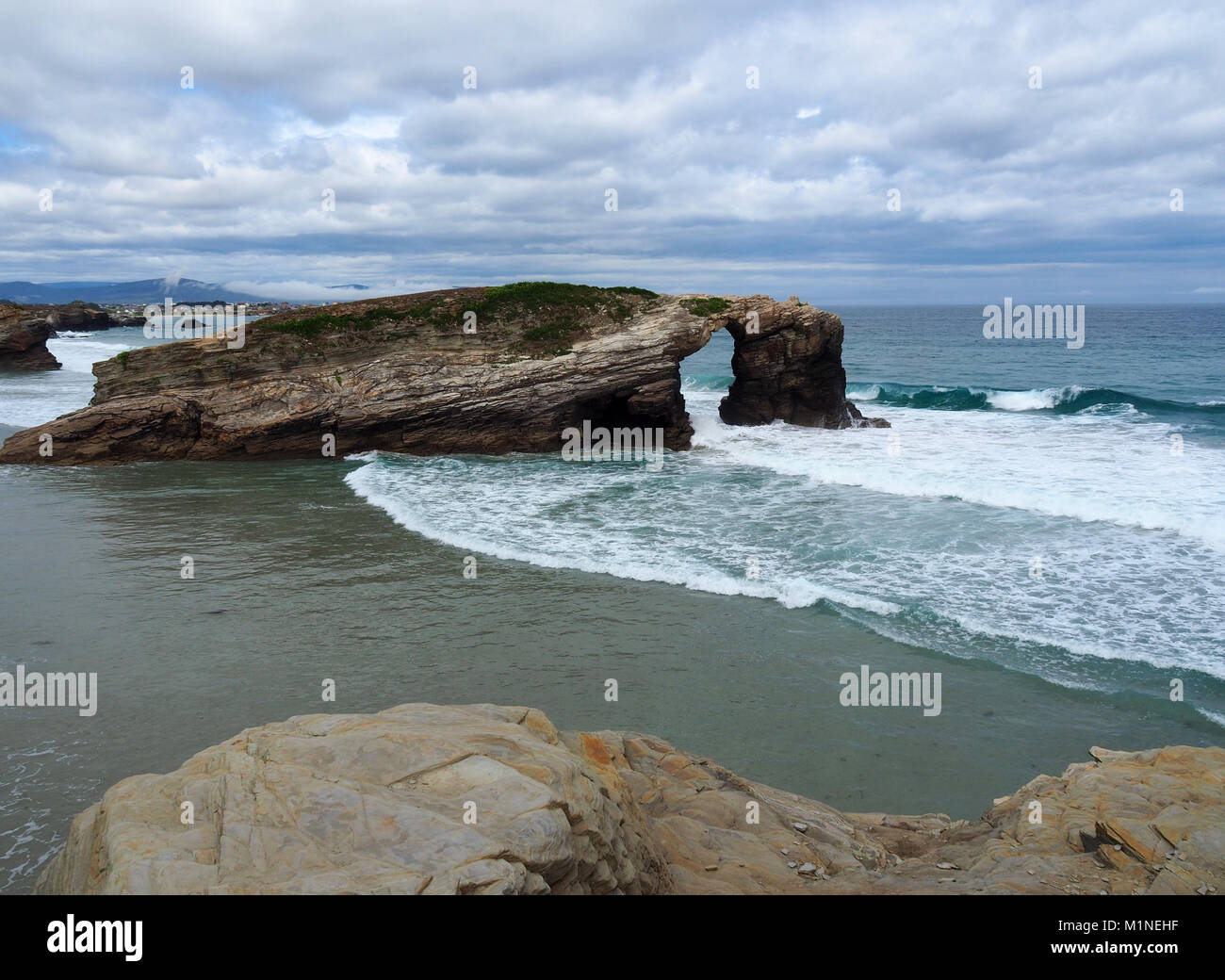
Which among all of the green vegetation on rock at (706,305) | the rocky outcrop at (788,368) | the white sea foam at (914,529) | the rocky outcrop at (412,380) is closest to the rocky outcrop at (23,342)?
the rocky outcrop at (412,380)

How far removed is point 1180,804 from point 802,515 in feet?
40.1

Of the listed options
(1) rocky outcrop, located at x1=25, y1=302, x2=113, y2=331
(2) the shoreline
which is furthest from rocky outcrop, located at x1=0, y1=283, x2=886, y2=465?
(1) rocky outcrop, located at x1=25, y1=302, x2=113, y2=331

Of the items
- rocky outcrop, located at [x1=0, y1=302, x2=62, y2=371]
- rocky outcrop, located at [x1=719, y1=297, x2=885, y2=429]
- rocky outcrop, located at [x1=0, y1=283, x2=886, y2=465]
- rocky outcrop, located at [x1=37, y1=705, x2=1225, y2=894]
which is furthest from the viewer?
rocky outcrop, located at [x1=0, y1=302, x2=62, y2=371]

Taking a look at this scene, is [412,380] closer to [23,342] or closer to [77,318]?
[23,342]

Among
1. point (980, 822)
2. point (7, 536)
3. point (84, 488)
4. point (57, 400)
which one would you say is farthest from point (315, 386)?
point (980, 822)

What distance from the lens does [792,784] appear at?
796cm

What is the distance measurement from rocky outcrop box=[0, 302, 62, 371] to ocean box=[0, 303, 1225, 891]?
3970cm

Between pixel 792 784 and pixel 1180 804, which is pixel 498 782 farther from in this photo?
pixel 1180 804

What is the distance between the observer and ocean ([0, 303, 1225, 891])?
860cm

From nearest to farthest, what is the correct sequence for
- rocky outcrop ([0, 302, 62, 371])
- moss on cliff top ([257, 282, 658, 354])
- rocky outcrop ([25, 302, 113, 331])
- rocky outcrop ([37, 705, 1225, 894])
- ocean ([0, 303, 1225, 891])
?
rocky outcrop ([37, 705, 1225, 894]) → ocean ([0, 303, 1225, 891]) → moss on cliff top ([257, 282, 658, 354]) → rocky outcrop ([0, 302, 62, 371]) → rocky outcrop ([25, 302, 113, 331])

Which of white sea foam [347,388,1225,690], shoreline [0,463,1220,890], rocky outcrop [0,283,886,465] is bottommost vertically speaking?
shoreline [0,463,1220,890]

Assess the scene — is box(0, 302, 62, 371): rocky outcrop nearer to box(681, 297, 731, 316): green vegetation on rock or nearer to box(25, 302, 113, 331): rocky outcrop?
box(25, 302, 113, 331): rocky outcrop

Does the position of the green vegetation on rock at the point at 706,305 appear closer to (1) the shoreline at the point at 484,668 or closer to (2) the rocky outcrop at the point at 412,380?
(2) the rocky outcrop at the point at 412,380

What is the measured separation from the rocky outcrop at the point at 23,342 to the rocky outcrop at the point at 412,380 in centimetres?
3577
